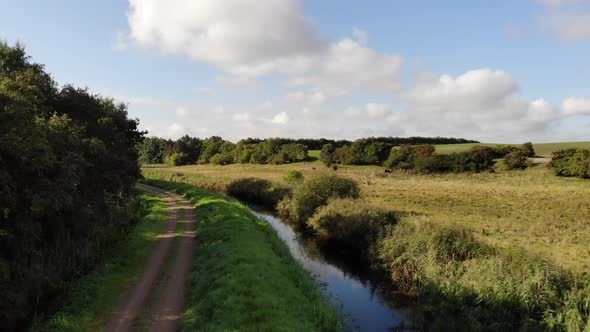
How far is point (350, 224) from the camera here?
29625 millimetres

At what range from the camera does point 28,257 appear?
14992 millimetres

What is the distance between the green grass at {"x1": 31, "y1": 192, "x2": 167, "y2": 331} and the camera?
13.4 m

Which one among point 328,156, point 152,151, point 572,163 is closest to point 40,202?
point 572,163

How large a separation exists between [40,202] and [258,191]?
152 ft

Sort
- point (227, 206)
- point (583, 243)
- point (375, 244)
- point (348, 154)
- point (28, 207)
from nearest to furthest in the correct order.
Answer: point (28, 207), point (583, 243), point (375, 244), point (227, 206), point (348, 154)

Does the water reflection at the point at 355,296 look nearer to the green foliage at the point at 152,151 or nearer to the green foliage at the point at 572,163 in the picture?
the green foliage at the point at 572,163

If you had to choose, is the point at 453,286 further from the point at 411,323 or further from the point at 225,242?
the point at 225,242

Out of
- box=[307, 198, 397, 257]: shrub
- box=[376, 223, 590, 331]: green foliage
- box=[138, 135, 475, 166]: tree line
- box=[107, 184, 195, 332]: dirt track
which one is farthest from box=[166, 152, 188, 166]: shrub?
box=[376, 223, 590, 331]: green foliage

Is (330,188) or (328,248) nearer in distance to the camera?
(328,248)

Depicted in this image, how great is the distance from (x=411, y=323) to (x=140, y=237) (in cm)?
1861

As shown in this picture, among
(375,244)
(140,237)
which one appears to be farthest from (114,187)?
(375,244)

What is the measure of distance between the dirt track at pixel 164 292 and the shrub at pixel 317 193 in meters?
14.3

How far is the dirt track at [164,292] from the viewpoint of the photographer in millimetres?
13617

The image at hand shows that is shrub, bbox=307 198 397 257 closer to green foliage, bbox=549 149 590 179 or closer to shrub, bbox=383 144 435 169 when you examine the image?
green foliage, bbox=549 149 590 179
